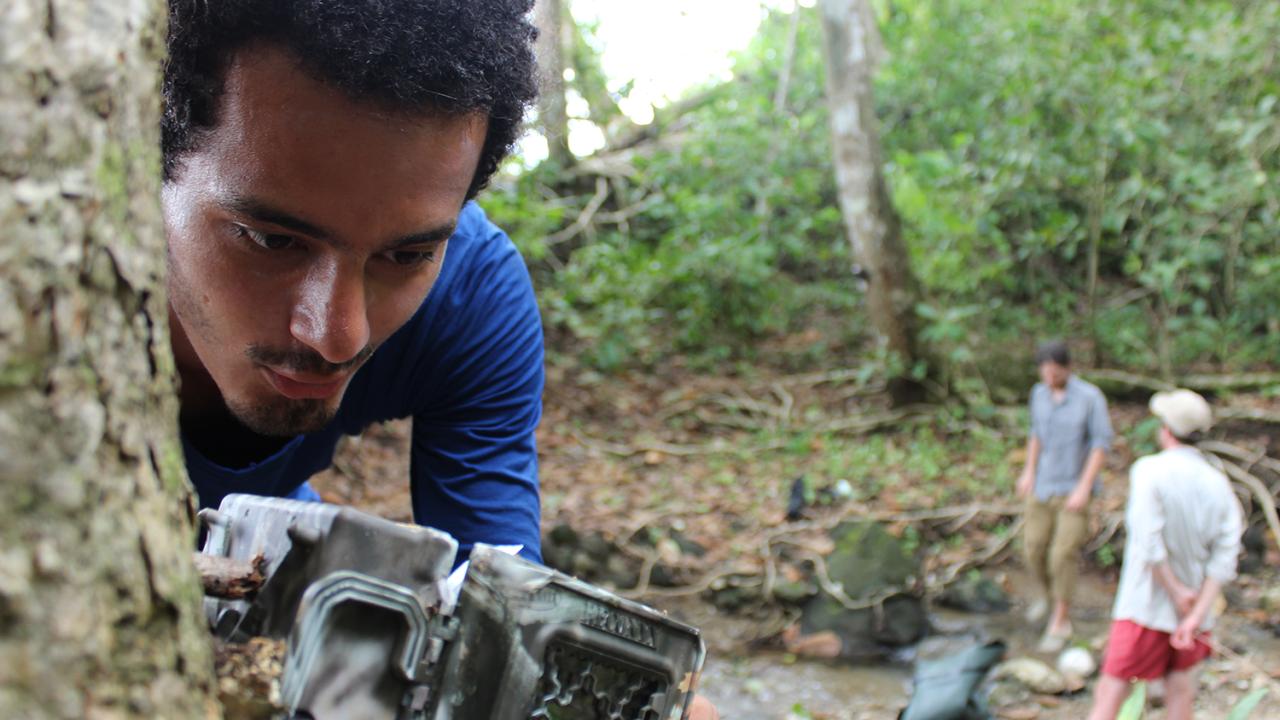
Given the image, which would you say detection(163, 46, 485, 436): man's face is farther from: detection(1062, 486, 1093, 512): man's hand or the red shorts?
detection(1062, 486, 1093, 512): man's hand

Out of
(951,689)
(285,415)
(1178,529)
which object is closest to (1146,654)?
(1178,529)

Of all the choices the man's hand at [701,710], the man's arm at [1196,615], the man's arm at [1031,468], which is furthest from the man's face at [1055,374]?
the man's hand at [701,710]

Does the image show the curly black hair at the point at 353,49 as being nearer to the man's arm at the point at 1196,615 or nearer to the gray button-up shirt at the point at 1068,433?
the man's arm at the point at 1196,615

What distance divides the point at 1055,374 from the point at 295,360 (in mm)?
4939

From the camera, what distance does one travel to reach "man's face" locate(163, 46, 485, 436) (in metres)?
1.23

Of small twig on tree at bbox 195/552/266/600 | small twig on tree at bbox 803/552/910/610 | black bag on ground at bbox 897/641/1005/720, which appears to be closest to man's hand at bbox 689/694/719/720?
small twig on tree at bbox 195/552/266/600

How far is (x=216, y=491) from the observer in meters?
1.89

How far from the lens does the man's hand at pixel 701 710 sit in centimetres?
126

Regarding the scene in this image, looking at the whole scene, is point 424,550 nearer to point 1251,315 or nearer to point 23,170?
point 23,170

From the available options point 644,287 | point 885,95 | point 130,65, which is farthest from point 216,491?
point 885,95

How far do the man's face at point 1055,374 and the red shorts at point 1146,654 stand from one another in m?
1.70

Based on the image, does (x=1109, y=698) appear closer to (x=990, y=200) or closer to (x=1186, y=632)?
(x=1186, y=632)

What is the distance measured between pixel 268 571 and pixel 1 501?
1.34 feet

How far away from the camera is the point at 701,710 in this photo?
1.29m
